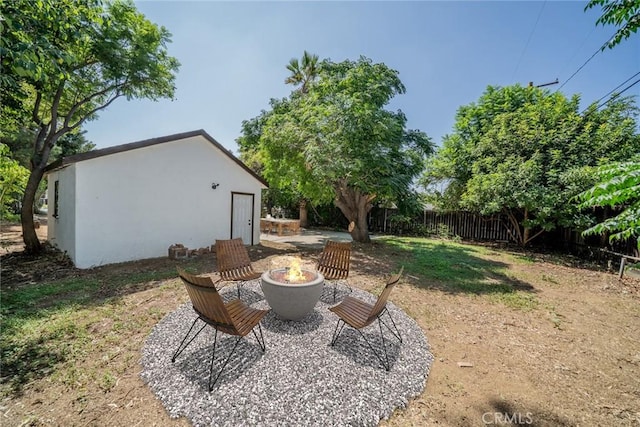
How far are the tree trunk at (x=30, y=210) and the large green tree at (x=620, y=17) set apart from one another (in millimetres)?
14190

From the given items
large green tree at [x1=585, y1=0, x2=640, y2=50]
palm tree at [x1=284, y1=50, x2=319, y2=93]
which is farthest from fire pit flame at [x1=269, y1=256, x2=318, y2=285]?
palm tree at [x1=284, y1=50, x2=319, y2=93]

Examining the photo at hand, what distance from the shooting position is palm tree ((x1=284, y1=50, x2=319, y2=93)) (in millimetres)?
20281

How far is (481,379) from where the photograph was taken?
2996 millimetres

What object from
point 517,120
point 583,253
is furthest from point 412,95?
point 583,253

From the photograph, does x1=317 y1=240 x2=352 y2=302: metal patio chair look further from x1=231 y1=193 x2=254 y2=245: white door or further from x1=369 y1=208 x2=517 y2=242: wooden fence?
x1=369 y1=208 x2=517 y2=242: wooden fence

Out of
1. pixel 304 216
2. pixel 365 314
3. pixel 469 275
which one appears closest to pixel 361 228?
pixel 469 275

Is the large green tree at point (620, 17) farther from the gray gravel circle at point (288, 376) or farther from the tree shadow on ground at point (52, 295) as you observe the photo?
the tree shadow on ground at point (52, 295)

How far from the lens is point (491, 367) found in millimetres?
3232

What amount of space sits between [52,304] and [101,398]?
3.53 m

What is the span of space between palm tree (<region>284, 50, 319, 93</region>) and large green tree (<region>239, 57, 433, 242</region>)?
1023cm

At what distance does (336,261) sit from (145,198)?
21.8 feet

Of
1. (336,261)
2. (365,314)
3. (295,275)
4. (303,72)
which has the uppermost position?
(303,72)

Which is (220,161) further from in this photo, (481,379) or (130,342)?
(481,379)

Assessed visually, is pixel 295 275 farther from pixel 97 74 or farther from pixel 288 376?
pixel 97 74
